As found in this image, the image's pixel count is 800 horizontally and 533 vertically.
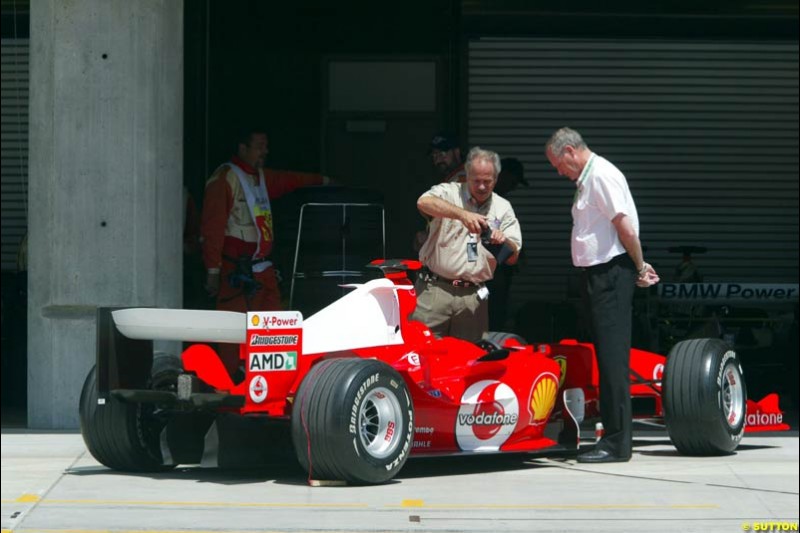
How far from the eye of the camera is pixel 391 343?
923 centimetres

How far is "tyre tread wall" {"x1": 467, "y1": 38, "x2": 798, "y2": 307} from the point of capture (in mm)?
17781

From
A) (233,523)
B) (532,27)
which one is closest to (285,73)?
(532,27)

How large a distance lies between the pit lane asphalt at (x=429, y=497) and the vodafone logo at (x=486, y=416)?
0.61 ft

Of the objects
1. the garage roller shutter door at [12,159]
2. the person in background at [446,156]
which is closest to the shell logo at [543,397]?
the person in background at [446,156]

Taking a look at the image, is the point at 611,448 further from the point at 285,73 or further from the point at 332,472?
the point at 285,73

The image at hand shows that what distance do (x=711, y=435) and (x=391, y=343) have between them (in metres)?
2.24

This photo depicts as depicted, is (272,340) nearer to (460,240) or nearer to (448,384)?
(448,384)

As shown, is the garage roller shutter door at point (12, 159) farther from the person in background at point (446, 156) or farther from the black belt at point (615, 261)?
the black belt at point (615, 261)

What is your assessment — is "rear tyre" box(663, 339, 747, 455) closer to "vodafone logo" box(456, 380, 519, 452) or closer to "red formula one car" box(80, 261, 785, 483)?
"red formula one car" box(80, 261, 785, 483)

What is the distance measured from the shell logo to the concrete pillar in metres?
3.35

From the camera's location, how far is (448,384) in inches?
370

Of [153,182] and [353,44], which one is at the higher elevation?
[353,44]

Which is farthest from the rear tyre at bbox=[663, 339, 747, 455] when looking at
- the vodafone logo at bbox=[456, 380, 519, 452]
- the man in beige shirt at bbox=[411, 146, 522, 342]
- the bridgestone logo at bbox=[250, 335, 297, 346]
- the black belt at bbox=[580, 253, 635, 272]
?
the bridgestone logo at bbox=[250, 335, 297, 346]

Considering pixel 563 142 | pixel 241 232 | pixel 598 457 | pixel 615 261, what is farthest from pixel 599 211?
pixel 241 232
